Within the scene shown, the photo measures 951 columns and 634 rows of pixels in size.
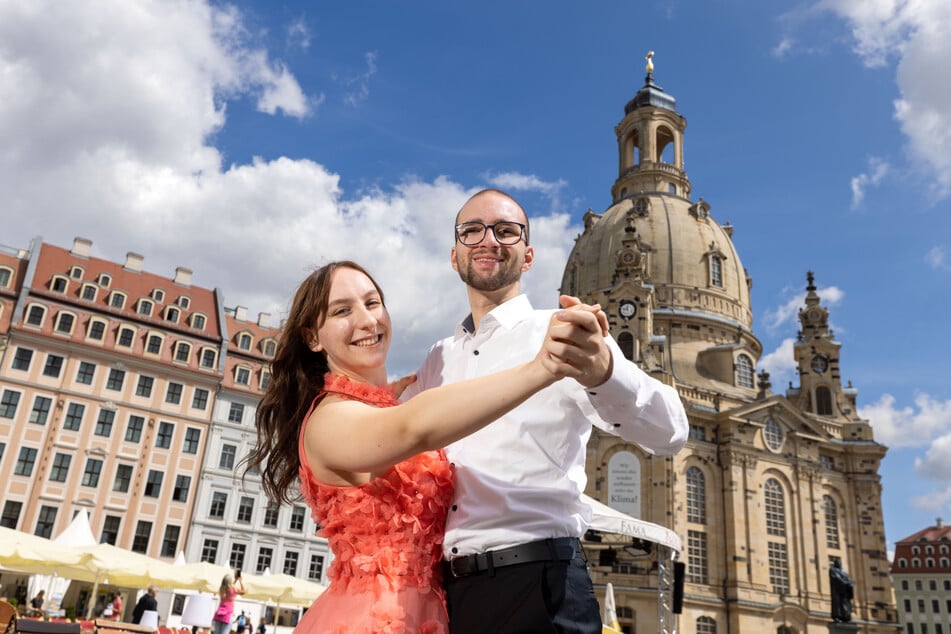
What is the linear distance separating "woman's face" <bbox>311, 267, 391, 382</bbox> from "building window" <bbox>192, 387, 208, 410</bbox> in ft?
127

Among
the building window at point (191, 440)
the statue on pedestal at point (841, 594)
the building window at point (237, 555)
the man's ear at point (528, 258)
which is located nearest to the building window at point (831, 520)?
the statue on pedestal at point (841, 594)

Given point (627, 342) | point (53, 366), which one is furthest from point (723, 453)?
point (53, 366)

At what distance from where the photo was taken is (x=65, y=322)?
118 feet

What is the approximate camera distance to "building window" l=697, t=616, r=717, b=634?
3894cm

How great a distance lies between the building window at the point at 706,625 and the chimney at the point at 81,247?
41.2m

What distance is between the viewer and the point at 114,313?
37.4 metres

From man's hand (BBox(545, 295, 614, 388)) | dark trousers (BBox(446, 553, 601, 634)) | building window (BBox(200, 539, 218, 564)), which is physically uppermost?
building window (BBox(200, 539, 218, 564))

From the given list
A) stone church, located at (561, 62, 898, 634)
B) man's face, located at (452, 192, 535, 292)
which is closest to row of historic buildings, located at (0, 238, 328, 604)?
stone church, located at (561, 62, 898, 634)

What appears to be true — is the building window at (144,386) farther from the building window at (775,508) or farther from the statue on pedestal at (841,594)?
the building window at (775,508)

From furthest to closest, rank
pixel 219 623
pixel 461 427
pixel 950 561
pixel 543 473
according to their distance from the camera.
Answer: pixel 950 561, pixel 219 623, pixel 543 473, pixel 461 427

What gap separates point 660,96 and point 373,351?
229ft

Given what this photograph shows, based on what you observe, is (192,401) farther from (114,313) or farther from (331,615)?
(331,615)

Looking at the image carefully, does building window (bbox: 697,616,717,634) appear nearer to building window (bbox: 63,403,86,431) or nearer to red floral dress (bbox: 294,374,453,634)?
building window (bbox: 63,403,86,431)

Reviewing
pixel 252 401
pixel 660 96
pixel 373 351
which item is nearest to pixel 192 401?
pixel 252 401
